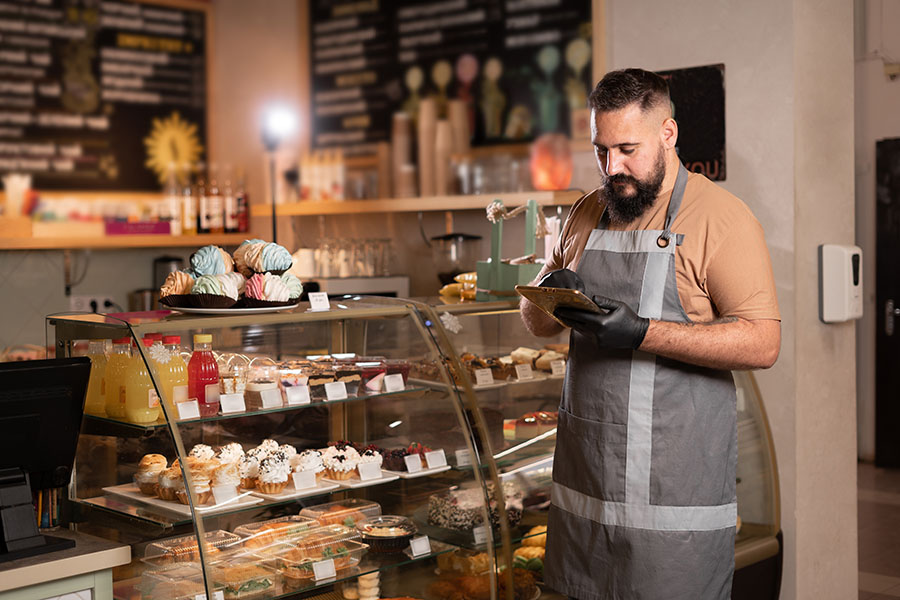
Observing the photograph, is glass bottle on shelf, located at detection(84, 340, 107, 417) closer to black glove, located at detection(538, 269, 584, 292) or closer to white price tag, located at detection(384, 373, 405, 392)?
white price tag, located at detection(384, 373, 405, 392)

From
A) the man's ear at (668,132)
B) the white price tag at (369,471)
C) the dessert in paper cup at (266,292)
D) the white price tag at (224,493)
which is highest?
the man's ear at (668,132)

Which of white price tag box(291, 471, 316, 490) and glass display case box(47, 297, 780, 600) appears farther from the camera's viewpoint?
white price tag box(291, 471, 316, 490)

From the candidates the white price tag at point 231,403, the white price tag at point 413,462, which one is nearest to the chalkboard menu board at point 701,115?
the white price tag at point 413,462

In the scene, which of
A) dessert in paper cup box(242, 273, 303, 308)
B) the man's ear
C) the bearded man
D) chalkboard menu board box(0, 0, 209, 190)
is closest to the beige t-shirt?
the bearded man

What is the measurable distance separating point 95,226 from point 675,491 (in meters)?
4.60

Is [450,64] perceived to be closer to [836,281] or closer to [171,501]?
[836,281]

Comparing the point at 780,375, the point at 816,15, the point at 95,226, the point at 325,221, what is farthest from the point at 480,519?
the point at 95,226

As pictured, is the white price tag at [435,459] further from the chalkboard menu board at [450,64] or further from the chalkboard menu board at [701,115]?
the chalkboard menu board at [450,64]

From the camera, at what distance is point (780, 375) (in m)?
3.30

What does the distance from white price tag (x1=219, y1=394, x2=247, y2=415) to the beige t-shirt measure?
1.06m

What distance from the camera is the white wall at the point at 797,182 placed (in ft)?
10.6

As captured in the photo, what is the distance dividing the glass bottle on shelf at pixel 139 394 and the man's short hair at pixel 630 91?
1175 millimetres

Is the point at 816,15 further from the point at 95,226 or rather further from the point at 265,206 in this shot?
the point at 95,226

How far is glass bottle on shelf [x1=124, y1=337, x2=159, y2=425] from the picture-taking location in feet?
7.16
